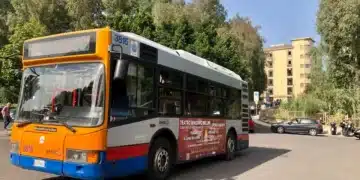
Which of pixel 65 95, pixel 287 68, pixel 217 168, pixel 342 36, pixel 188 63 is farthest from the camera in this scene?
pixel 287 68

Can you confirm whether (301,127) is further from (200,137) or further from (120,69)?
(120,69)

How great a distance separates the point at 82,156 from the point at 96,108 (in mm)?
838

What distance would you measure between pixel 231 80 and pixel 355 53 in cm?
2805

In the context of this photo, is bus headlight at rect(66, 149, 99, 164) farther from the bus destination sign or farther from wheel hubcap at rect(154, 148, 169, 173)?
wheel hubcap at rect(154, 148, 169, 173)

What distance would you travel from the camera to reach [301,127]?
34156 millimetres

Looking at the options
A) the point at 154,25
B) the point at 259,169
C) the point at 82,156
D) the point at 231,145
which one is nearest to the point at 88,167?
the point at 82,156

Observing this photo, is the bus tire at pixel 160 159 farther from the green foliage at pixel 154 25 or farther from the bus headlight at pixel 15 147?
the green foliage at pixel 154 25

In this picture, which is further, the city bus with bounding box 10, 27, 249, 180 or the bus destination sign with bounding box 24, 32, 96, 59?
the bus destination sign with bounding box 24, 32, 96, 59

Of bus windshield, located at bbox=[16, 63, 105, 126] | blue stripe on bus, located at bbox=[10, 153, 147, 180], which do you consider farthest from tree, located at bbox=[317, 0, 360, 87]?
bus windshield, located at bbox=[16, 63, 105, 126]

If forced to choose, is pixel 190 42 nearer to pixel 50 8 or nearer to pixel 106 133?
pixel 50 8

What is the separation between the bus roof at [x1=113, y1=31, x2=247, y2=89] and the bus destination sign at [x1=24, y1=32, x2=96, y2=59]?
26.2 inches

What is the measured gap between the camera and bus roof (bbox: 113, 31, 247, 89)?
29.9 ft

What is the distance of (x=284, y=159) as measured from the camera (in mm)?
14375

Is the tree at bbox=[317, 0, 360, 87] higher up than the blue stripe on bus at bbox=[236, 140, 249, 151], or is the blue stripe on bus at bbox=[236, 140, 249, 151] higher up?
the tree at bbox=[317, 0, 360, 87]
